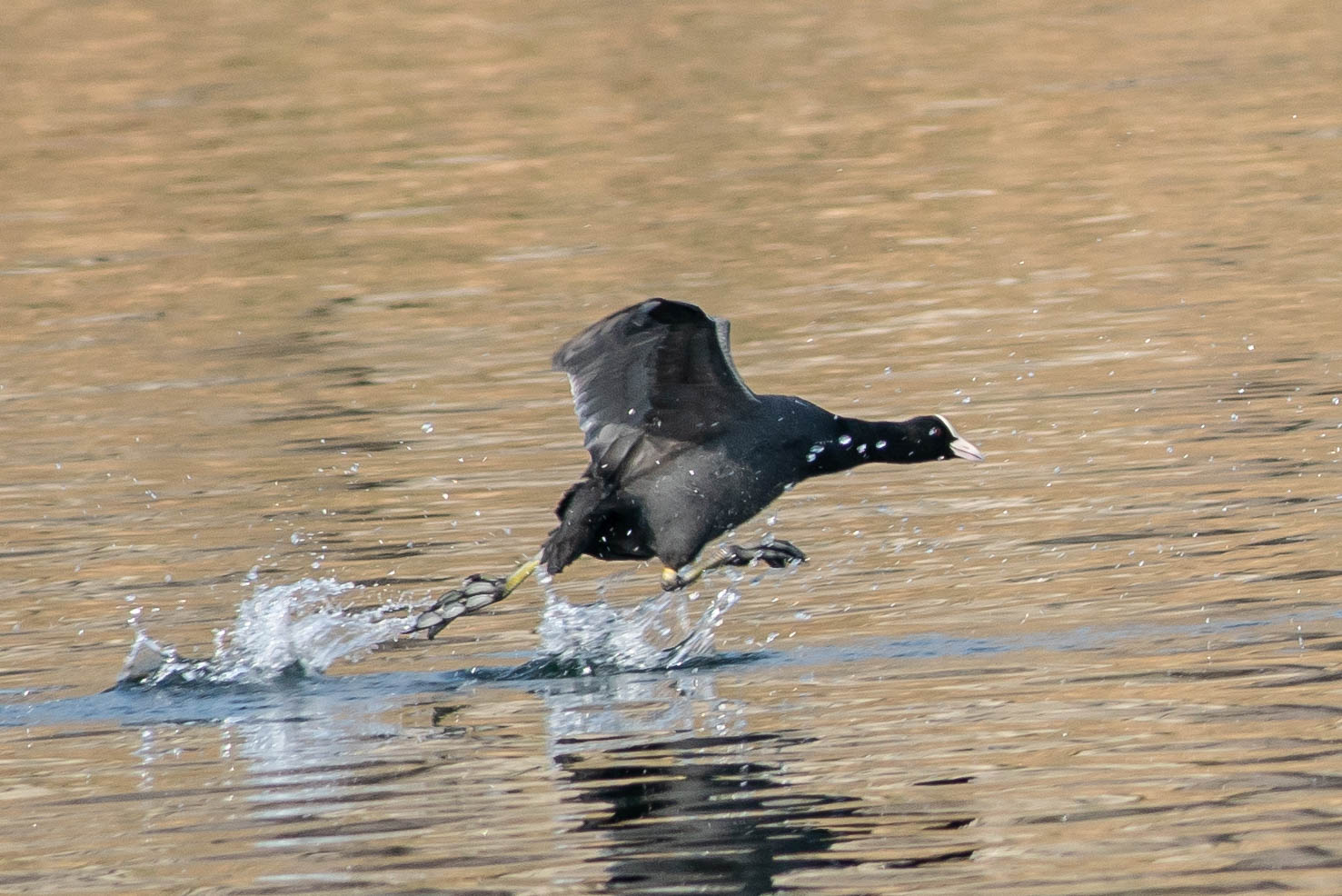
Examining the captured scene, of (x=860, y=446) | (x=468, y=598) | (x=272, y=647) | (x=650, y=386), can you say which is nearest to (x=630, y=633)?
(x=468, y=598)

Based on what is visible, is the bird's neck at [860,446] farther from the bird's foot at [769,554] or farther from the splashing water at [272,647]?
the splashing water at [272,647]

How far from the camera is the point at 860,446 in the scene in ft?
28.1

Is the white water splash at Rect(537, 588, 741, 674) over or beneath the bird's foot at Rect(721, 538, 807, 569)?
beneath

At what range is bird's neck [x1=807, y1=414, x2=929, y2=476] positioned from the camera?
842 cm

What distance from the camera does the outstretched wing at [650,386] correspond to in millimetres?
7758

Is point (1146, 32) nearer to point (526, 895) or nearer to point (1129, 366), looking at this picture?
point (1129, 366)

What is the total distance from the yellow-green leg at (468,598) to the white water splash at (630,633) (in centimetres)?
18

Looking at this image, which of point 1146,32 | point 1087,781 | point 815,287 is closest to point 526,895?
point 1087,781

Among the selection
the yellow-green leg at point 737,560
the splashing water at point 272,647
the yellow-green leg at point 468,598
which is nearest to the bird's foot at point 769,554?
the yellow-green leg at point 737,560

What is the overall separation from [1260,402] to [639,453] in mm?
3713

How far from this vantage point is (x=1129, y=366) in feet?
38.8

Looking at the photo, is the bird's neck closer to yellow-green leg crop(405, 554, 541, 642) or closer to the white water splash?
the white water splash

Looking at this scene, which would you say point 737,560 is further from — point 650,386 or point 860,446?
point 650,386

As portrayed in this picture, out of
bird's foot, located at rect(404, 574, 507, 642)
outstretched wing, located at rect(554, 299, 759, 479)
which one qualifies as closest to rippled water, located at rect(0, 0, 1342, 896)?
bird's foot, located at rect(404, 574, 507, 642)
